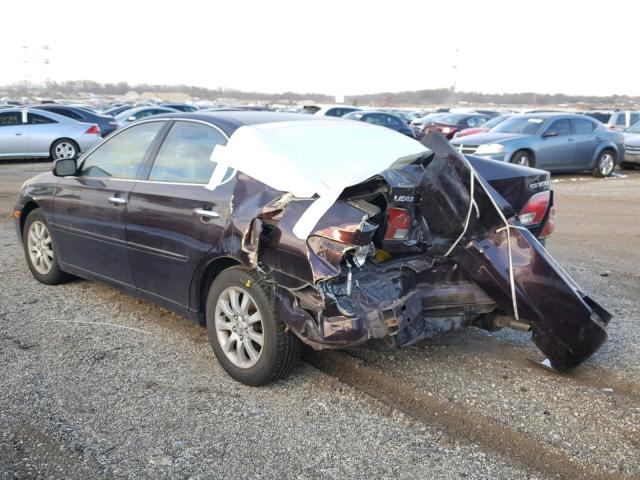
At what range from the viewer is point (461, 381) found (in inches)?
162

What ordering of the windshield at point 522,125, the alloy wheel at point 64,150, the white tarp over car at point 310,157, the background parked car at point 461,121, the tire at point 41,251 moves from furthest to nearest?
the background parked car at point 461,121 → the alloy wheel at point 64,150 → the windshield at point 522,125 → the tire at point 41,251 → the white tarp over car at point 310,157

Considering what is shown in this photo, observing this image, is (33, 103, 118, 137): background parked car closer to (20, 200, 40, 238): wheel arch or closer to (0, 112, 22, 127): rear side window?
(0, 112, 22, 127): rear side window

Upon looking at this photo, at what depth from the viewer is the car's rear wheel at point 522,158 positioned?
14.6 meters

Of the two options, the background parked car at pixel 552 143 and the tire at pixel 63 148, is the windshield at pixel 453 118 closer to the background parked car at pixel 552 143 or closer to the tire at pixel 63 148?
the background parked car at pixel 552 143

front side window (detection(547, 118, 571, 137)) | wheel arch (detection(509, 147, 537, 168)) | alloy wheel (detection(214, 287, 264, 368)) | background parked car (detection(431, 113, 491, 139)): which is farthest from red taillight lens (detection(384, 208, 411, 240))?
background parked car (detection(431, 113, 491, 139))

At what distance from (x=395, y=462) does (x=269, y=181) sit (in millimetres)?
1743

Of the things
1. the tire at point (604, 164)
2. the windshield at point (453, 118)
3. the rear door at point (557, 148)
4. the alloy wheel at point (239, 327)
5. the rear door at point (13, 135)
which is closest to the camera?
the alloy wheel at point (239, 327)

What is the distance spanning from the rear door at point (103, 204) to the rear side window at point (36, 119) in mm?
12908

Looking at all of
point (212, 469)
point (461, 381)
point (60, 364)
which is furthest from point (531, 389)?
point (60, 364)

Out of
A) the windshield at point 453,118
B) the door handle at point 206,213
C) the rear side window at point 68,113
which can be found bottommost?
the door handle at point 206,213

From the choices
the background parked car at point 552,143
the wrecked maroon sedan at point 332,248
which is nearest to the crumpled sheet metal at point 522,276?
the wrecked maroon sedan at point 332,248

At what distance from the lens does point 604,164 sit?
1633 cm

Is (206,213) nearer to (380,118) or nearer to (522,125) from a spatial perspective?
(522,125)

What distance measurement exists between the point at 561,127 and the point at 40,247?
43.1ft
